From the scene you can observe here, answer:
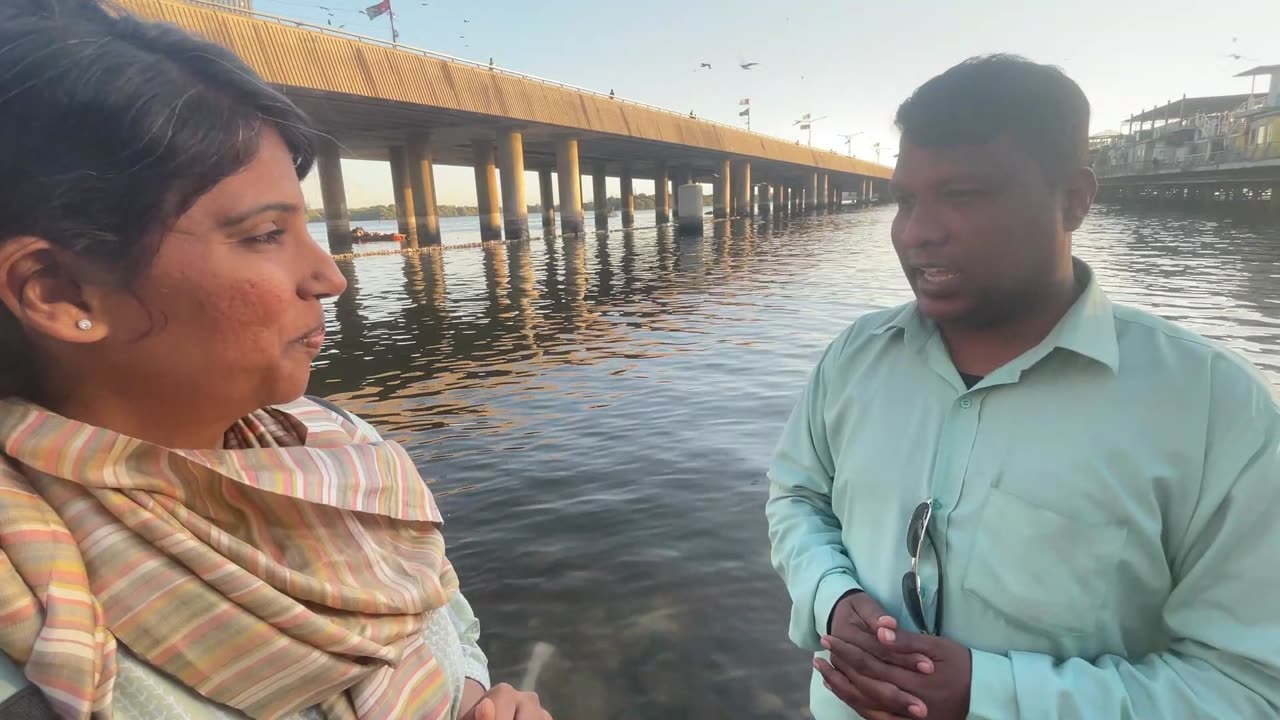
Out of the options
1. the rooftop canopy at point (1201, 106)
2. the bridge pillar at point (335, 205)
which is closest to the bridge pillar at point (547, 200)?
the bridge pillar at point (335, 205)

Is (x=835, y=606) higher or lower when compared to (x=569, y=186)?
lower

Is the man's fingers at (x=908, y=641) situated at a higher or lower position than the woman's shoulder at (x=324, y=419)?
lower

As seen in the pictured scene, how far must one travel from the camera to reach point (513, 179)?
33.5 metres

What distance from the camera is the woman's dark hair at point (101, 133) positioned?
890 millimetres

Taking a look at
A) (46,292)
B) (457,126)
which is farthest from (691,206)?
(46,292)

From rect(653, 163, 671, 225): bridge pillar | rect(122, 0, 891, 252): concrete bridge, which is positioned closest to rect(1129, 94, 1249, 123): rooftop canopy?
rect(122, 0, 891, 252): concrete bridge

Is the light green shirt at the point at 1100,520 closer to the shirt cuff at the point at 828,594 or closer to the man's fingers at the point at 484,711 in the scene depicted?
the shirt cuff at the point at 828,594

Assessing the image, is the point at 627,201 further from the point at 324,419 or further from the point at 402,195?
the point at 324,419

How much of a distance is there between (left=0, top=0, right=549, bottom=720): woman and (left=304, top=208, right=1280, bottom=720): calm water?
2214 mm

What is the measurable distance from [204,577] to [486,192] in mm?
37241

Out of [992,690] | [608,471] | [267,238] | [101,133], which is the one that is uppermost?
[101,133]

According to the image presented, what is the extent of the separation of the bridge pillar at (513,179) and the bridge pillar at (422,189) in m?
3.67

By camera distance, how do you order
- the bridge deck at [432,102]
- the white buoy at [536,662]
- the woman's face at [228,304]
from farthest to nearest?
the bridge deck at [432,102] → the white buoy at [536,662] → the woman's face at [228,304]

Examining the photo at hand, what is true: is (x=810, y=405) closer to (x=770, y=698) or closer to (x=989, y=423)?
(x=989, y=423)
